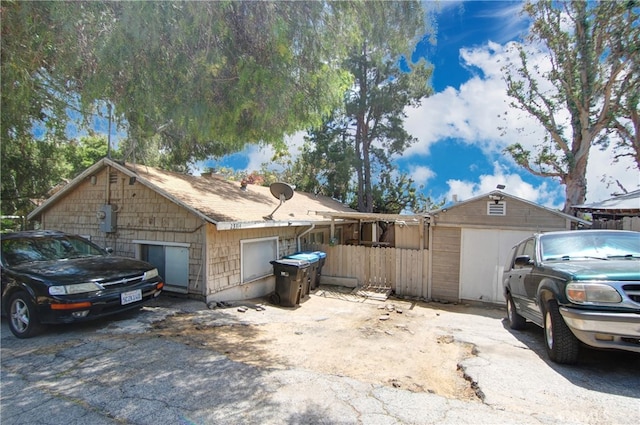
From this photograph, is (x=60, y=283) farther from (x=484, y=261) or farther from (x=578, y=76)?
(x=578, y=76)

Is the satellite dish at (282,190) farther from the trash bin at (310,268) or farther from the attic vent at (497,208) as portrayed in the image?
the attic vent at (497,208)

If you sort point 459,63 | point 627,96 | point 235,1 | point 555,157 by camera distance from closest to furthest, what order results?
point 235,1 < point 459,63 < point 627,96 < point 555,157

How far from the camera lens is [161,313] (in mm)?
7055

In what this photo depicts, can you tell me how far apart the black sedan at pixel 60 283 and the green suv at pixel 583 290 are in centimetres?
664

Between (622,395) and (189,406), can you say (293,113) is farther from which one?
(622,395)

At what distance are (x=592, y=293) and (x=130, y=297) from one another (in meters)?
6.90

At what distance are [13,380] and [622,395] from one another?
6.67 metres

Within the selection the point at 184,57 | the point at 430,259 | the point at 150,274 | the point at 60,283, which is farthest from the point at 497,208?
the point at 60,283

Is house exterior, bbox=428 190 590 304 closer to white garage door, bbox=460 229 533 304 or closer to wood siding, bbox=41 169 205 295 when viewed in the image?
white garage door, bbox=460 229 533 304

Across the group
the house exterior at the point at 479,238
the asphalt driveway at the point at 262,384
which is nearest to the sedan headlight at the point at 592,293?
the asphalt driveway at the point at 262,384

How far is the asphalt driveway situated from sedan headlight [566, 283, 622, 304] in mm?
888

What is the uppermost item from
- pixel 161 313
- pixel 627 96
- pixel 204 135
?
pixel 627 96

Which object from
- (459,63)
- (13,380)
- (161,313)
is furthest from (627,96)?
(13,380)

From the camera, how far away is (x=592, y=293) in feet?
12.5
